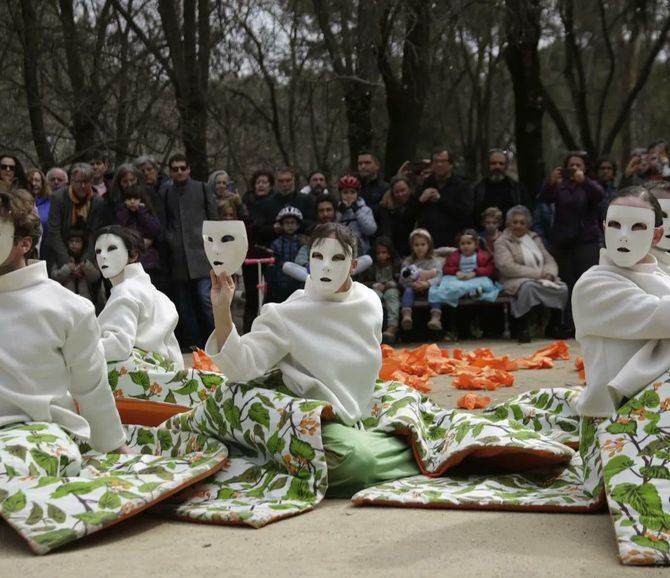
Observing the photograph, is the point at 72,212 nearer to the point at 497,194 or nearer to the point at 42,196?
the point at 42,196

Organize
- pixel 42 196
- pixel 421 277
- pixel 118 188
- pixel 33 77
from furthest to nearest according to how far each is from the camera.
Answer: pixel 33 77 → pixel 421 277 → pixel 42 196 → pixel 118 188

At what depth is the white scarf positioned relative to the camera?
10750 mm

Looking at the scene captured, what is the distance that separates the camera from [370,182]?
1119 centimetres

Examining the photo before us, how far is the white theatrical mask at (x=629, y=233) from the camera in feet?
15.9

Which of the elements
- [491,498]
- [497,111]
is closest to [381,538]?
[491,498]

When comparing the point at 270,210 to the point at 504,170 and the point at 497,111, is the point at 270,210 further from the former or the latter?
the point at 497,111

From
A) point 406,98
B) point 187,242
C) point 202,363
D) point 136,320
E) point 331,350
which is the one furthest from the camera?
point 406,98

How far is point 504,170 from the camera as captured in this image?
11102 millimetres

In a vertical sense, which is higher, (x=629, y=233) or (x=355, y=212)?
(x=629, y=233)

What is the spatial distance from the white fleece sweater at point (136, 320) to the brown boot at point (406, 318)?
3816 millimetres

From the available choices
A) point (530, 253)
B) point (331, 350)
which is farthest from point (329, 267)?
point (530, 253)

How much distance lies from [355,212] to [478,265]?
3.99 feet

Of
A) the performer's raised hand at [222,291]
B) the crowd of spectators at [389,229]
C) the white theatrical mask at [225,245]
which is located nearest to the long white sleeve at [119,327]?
the white theatrical mask at [225,245]

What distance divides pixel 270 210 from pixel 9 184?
241cm
